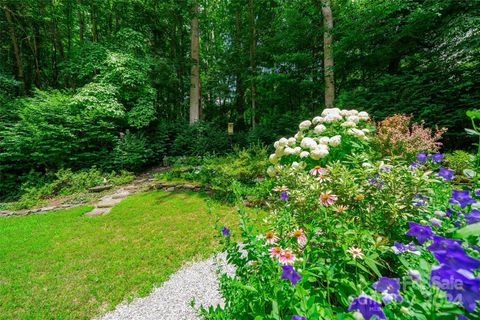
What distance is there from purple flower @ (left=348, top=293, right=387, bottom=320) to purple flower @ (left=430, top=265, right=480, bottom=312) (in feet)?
0.58

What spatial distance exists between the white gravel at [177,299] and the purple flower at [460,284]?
155 cm

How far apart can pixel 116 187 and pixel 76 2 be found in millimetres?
8961

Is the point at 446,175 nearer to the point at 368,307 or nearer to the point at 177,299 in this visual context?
the point at 368,307

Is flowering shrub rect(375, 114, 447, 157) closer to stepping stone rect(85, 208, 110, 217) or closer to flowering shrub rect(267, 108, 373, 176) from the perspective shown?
flowering shrub rect(267, 108, 373, 176)

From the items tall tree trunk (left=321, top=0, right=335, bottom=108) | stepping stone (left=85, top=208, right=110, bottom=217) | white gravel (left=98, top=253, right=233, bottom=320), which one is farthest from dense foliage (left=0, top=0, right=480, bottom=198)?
white gravel (left=98, top=253, right=233, bottom=320)

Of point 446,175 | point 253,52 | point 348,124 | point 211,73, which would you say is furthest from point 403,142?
point 211,73

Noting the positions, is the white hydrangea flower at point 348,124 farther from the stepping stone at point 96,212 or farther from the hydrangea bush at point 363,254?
the stepping stone at point 96,212

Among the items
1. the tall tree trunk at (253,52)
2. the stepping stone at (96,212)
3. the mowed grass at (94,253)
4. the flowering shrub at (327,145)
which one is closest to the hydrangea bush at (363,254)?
the flowering shrub at (327,145)

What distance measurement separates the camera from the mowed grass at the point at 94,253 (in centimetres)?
226

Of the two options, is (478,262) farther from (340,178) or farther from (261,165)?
(261,165)

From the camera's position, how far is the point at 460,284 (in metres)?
0.47

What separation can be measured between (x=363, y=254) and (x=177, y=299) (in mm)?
1938

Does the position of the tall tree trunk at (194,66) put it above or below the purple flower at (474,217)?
above

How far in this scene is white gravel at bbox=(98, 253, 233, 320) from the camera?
1.99 meters
